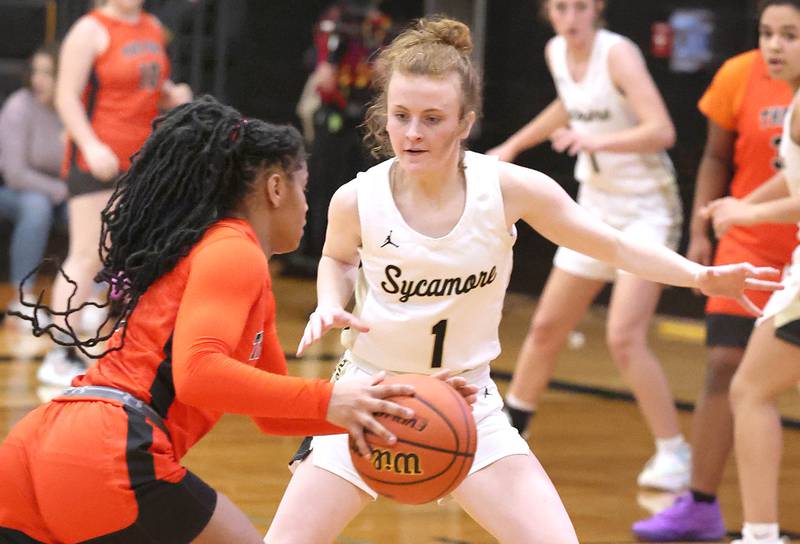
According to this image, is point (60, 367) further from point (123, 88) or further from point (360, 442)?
point (360, 442)

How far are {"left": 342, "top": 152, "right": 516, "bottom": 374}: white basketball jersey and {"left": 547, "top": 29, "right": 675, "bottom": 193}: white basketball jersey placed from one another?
2478mm

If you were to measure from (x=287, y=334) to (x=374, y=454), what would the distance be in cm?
609

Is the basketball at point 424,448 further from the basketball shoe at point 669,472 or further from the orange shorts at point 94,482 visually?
the basketball shoe at point 669,472

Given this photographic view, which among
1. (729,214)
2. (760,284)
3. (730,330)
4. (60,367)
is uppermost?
(760,284)

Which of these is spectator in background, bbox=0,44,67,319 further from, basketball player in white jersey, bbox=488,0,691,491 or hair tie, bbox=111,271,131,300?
hair tie, bbox=111,271,131,300

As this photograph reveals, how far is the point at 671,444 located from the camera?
18.6 ft

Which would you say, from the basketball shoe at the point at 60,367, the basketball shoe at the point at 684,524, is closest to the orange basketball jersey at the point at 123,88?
the basketball shoe at the point at 60,367

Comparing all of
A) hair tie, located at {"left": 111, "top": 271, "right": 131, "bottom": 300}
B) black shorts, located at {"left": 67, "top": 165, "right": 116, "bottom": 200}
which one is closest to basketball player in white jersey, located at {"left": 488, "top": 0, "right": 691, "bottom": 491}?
black shorts, located at {"left": 67, "top": 165, "right": 116, "bottom": 200}

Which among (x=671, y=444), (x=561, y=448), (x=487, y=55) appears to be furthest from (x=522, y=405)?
(x=487, y=55)

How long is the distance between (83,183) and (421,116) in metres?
3.75

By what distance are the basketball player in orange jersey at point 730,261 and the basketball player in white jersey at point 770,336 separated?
391 millimetres

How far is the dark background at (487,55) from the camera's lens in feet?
31.9

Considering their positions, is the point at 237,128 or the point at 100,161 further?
the point at 100,161

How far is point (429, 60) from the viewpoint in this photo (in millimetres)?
3271
